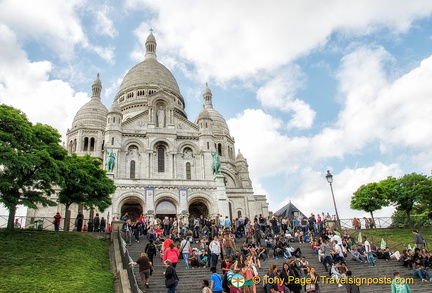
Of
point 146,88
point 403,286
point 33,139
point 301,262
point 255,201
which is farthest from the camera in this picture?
point 146,88

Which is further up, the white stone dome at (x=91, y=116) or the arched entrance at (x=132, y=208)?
the white stone dome at (x=91, y=116)

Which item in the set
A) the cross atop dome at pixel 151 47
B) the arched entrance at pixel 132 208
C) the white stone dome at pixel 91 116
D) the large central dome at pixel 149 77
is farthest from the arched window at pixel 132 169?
the cross atop dome at pixel 151 47

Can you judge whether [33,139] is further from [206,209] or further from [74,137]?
[74,137]

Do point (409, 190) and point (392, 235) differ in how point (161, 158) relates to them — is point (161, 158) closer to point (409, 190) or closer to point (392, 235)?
point (392, 235)

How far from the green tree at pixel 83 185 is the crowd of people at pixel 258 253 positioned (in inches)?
176

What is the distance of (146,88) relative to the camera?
5234cm

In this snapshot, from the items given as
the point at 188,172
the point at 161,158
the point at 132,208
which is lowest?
the point at 132,208

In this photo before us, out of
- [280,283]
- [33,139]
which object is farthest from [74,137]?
[280,283]

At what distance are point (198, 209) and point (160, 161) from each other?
656 cm

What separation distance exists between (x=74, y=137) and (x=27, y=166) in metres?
31.0

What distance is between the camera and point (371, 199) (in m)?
36.6

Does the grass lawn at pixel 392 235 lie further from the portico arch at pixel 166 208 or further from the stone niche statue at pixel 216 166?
the portico arch at pixel 166 208

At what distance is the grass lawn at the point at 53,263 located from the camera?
1256cm

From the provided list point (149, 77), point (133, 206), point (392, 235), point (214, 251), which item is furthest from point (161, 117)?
point (214, 251)
